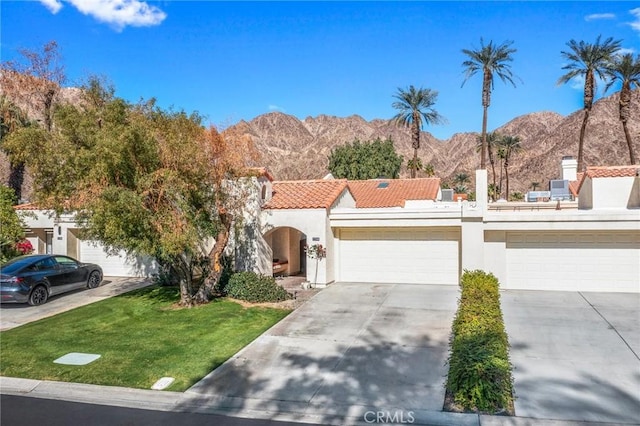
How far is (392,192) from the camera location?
27.8 m

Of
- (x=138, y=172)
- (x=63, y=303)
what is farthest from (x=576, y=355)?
(x=63, y=303)

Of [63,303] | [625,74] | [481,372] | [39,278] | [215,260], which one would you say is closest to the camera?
[481,372]

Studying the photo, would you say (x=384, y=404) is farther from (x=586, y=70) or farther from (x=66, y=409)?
(x=586, y=70)

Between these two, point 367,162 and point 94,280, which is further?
point 367,162

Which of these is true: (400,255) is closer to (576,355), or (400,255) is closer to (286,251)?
(286,251)

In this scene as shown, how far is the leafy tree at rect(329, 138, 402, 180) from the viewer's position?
159 feet

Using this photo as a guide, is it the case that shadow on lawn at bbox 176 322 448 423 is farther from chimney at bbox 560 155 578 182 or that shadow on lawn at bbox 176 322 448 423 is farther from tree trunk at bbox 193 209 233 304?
Result: chimney at bbox 560 155 578 182

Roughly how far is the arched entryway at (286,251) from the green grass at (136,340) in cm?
519

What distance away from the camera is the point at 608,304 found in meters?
14.0

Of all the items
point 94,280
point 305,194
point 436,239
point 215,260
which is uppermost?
point 305,194

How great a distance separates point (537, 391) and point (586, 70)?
3134 centimetres

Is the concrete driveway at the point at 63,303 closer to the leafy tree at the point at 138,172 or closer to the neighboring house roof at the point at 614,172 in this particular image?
the leafy tree at the point at 138,172

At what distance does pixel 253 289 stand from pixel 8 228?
12113 mm

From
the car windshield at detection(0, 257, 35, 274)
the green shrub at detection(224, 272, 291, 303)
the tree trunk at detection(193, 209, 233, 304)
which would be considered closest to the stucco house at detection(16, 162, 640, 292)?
the tree trunk at detection(193, 209, 233, 304)
